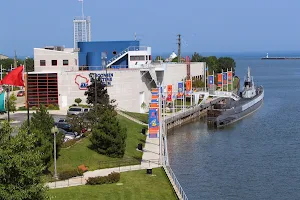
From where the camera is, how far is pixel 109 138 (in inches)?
1836

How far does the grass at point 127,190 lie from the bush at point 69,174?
258cm

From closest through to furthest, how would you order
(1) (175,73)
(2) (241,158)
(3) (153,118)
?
(2) (241,158) < (3) (153,118) < (1) (175,73)

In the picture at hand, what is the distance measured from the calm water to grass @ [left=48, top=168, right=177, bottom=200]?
11.8 feet

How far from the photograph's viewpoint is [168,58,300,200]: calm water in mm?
42562

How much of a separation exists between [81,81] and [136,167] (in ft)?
111

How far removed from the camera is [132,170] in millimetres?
42531

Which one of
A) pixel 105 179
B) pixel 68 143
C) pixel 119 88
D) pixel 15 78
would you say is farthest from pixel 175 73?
pixel 105 179

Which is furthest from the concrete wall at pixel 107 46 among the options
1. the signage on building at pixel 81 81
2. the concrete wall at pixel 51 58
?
the signage on building at pixel 81 81

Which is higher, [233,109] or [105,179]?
[233,109]

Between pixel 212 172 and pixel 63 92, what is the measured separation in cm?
3257

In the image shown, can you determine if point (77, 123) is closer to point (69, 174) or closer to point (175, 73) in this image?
point (69, 174)

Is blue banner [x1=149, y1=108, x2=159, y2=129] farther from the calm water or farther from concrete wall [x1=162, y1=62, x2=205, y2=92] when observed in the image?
concrete wall [x1=162, y1=62, x2=205, y2=92]

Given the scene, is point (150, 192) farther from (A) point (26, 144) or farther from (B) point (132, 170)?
(A) point (26, 144)

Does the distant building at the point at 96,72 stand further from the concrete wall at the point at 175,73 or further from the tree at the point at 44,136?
the tree at the point at 44,136
